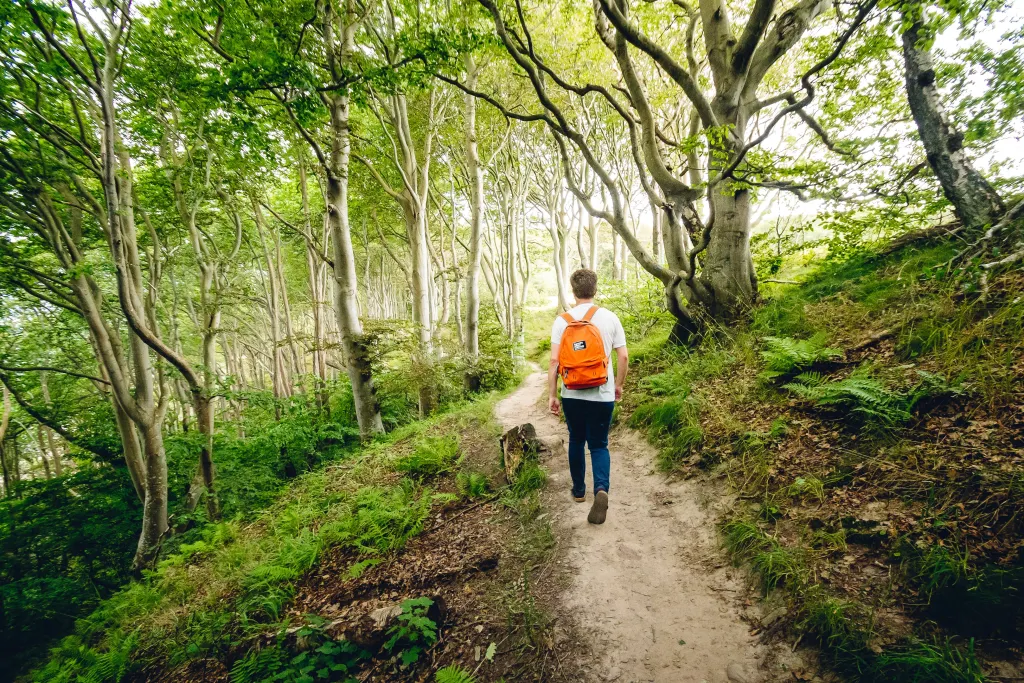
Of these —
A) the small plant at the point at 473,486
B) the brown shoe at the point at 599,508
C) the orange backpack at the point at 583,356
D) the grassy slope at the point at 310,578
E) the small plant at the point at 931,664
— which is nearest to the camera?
the small plant at the point at 931,664

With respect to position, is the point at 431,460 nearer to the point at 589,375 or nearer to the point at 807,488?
the point at 589,375

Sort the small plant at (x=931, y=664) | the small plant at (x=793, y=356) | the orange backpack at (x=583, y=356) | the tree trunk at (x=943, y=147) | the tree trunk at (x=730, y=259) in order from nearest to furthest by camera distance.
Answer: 1. the small plant at (x=931, y=664)
2. the orange backpack at (x=583, y=356)
3. the small plant at (x=793, y=356)
4. the tree trunk at (x=943, y=147)
5. the tree trunk at (x=730, y=259)

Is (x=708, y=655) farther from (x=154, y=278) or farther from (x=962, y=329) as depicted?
(x=154, y=278)

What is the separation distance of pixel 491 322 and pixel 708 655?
47.3 ft

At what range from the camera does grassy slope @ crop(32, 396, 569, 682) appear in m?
3.02

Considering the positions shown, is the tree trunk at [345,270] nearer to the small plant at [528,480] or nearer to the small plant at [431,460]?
the small plant at [431,460]

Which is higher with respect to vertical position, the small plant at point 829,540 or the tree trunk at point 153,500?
the small plant at point 829,540

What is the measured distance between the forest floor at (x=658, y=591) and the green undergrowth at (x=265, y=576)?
1353 mm

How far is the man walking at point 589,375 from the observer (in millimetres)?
3326

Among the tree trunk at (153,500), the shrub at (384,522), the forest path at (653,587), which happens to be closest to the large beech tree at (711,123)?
the forest path at (653,587)

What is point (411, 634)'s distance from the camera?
2869mm

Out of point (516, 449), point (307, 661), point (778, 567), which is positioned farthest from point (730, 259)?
point (307, 661)

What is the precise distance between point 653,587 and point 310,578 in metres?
3.66

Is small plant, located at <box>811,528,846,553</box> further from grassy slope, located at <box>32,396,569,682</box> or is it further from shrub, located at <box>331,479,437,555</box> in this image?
shrub, located at <box>331,479,437,555</box>
